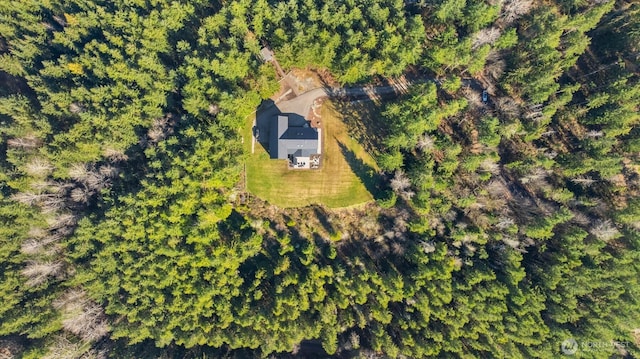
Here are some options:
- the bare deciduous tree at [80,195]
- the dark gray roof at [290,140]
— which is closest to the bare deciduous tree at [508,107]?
the dark gray roof at [290,140]

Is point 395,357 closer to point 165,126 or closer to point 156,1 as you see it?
point 165,126

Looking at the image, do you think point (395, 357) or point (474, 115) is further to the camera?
point (474, 115)

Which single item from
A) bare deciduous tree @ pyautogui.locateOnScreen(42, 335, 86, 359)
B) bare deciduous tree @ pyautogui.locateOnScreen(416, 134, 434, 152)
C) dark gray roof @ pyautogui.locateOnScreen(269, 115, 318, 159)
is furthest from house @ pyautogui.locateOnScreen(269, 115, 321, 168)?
bare deciduous tree @ pyautogui.locateOnScreen(42, 335, 86, 359)

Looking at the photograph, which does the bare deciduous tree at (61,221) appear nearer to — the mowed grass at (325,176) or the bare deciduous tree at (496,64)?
the mowed grass at (325,176)

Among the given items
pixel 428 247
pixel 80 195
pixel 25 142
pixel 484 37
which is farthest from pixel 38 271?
pixel 484 37

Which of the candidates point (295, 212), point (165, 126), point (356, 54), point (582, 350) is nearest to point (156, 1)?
point (165, 126)
